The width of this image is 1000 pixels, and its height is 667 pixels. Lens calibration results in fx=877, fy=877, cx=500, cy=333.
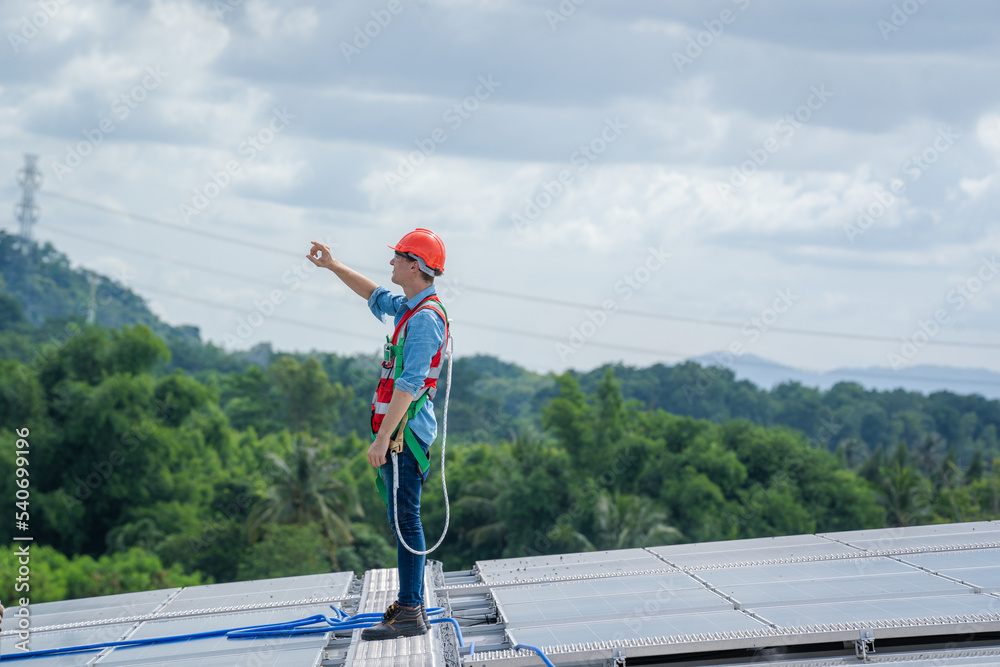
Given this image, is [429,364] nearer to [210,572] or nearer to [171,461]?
[210,572]

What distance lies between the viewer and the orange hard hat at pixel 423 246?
4.39 m

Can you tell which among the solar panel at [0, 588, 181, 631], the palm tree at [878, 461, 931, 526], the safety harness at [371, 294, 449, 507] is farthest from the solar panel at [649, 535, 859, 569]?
the palm tree at [878, 461, 931, 526]

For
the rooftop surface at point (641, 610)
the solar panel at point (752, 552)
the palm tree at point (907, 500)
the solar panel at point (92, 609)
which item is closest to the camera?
the rooftop surface at point (641, 610)

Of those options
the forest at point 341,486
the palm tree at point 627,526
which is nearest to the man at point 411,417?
the forest at point 341,486

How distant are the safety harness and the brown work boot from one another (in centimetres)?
56

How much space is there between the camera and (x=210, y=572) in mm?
37062

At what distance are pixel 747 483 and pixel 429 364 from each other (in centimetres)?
4221

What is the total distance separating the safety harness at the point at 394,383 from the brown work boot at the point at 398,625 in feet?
1.83

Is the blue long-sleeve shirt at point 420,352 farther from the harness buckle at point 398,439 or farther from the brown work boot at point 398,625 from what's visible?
the brown work boot at point 398,625

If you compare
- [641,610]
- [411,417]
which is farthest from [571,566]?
[411,417]

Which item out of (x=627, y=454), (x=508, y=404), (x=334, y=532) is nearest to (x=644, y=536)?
(x=627, y=454)

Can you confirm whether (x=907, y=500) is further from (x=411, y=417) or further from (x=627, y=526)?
(x=411, y=417)

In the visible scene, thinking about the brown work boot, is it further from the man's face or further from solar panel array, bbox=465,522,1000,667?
the man's face

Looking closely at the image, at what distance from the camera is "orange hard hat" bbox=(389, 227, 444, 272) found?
14.4 feet
